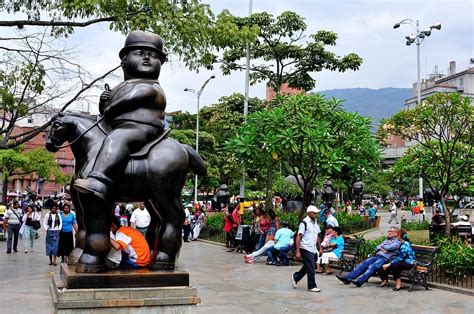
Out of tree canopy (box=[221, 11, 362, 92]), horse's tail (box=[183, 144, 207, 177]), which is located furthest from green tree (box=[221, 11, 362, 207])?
horse's tail (box=[183, 144, 207, 177])

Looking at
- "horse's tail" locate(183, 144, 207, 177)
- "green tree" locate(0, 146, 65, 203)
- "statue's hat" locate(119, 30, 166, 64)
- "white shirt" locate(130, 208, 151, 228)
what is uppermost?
"green tree" locate(0, 146, 65, 203)

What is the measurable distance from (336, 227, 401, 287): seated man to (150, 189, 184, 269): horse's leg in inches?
289

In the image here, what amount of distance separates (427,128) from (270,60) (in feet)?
31.9

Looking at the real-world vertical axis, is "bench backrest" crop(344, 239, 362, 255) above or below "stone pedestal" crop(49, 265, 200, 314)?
below

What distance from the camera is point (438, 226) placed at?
727 inches

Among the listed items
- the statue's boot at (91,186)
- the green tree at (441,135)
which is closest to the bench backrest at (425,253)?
the green tree at (441,135)

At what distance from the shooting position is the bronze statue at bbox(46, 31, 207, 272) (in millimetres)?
4766

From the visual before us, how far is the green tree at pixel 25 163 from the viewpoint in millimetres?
41969

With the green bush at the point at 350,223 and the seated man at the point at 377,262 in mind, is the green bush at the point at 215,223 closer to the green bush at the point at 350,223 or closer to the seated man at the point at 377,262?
the green bush at the point at 350,223

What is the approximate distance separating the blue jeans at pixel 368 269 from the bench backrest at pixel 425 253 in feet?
3.12

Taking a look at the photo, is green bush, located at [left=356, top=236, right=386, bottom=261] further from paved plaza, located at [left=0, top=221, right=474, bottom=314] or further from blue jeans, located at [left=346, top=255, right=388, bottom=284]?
blue jeans, located at [left=346, top=255, right=388, bottom=284]

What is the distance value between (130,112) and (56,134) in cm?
96

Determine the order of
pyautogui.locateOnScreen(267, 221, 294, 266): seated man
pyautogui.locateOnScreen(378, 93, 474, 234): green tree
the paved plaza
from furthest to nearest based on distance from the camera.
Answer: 1. pyautogui.locateOnScreen(378, 93, 474, 234): green tree
2. pyautogui.locateOnScreen(267, 221, 294, 266): seated man
3. the paved plaza

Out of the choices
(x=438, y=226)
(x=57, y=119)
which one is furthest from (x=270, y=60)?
(x=57, y=119)
